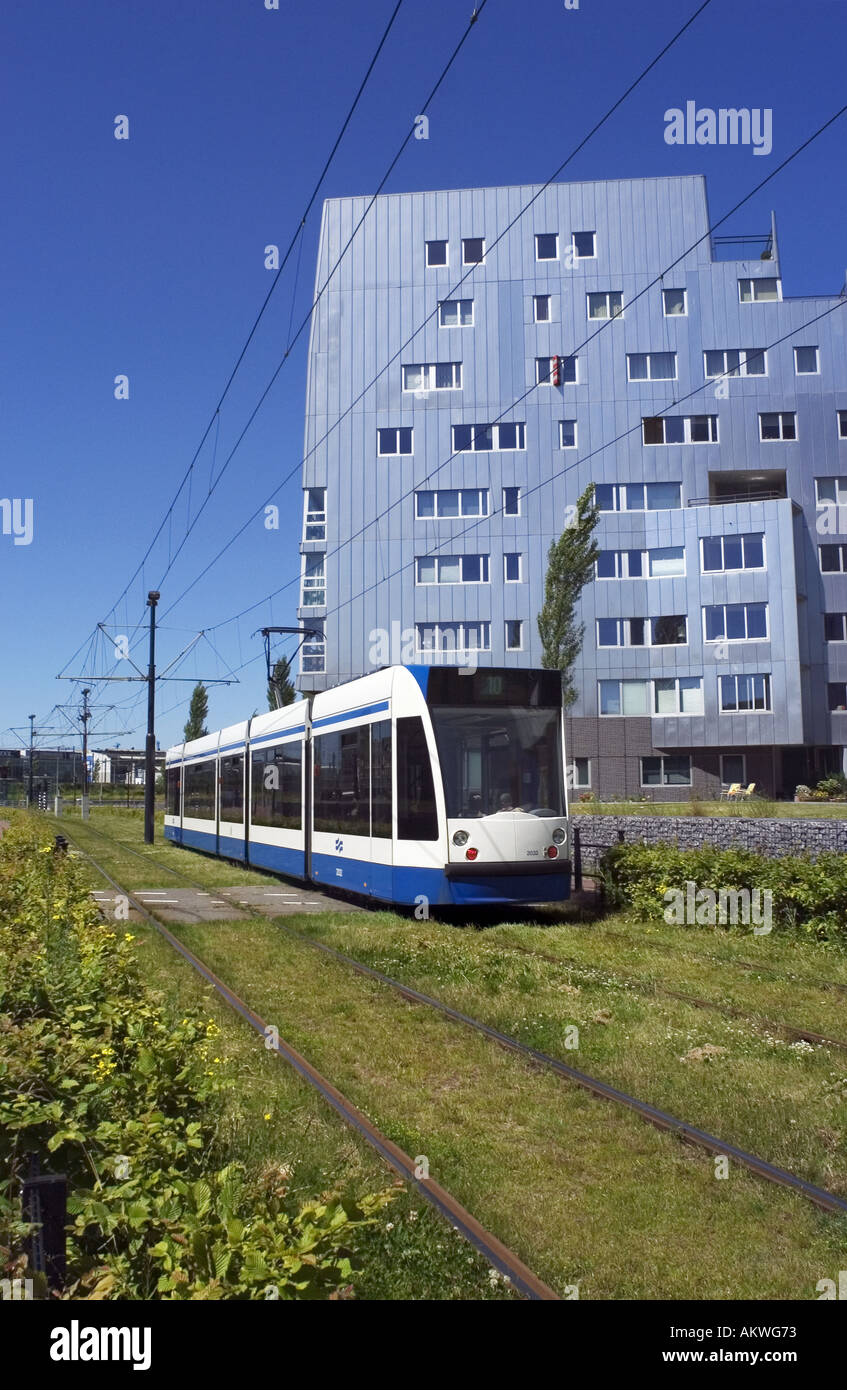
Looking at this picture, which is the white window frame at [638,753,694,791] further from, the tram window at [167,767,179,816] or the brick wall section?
the brick wall section

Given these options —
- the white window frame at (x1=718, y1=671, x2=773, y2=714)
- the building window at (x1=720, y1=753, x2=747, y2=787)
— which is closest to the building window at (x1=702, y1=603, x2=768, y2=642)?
the white window frame at (x1=718, y1=671, x2=773, y2=714)

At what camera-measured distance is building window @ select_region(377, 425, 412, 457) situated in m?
51.4

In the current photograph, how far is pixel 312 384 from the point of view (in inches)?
2066

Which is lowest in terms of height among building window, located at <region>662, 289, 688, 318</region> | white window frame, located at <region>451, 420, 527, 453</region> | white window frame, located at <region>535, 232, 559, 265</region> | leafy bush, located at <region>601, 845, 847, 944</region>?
leafy bush, located at <region>601, 845, 847, 944</region>

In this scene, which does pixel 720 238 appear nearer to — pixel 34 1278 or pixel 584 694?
pixel 584 694

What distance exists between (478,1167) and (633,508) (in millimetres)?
46846

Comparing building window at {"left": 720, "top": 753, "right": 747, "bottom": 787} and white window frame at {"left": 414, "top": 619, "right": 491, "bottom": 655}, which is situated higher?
white window frame at {"left": 414, "top": 619, "right": 491, "bottom": 655}

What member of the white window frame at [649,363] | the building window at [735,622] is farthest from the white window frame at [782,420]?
the building window at [735,622]

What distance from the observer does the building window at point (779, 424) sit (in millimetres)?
50562

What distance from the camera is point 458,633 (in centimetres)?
5047

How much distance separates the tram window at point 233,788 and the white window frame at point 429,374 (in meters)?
28.7

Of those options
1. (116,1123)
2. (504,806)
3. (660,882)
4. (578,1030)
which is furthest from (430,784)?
(116,1123)

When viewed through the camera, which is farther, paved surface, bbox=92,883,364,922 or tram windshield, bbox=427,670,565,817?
paved surface, bbox=92,883,364,922

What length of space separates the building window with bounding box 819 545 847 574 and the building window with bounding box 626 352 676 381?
1015cm
